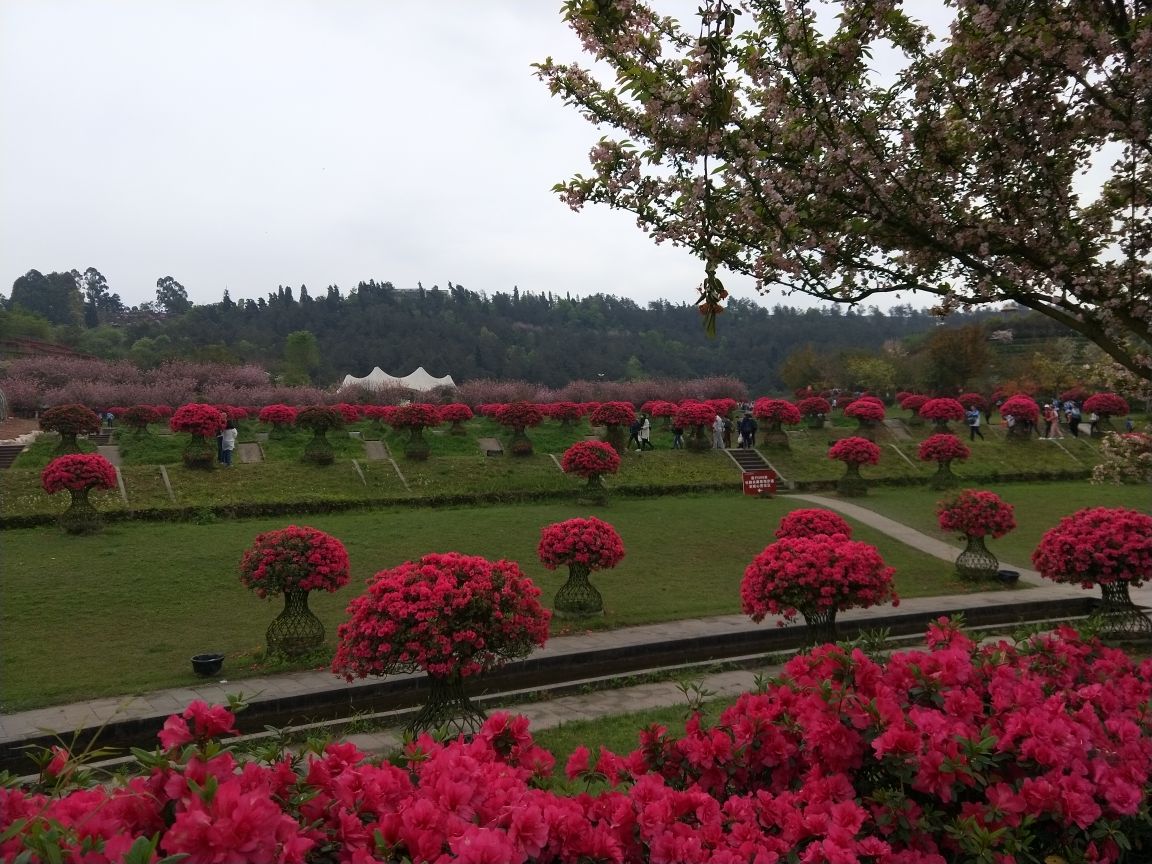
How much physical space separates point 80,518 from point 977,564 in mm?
15260

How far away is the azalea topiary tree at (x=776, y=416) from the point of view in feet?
82.6

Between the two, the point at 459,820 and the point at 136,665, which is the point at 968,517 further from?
the point at 459,820

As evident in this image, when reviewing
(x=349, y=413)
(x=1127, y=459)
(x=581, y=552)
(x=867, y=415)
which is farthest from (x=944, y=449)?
(x=349, y=413)

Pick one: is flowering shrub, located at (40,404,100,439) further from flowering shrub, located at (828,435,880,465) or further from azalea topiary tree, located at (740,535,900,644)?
flowering shrub, located at (828,435,880,465)

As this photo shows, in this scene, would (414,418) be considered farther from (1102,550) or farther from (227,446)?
(1102,550)

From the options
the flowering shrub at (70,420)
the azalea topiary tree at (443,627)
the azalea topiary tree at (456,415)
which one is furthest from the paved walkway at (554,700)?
the azalea topiary tree at (456,415)

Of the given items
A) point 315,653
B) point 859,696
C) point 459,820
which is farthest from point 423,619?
point 459,820

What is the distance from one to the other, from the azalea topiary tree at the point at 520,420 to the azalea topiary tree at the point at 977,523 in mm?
11354

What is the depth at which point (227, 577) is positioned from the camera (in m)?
12.4

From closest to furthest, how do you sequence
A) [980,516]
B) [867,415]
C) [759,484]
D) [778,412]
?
[980,516] → [759,484] → [778,412] → [867,415]

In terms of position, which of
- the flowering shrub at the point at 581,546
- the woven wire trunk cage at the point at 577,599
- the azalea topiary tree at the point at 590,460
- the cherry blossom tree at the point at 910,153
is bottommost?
the woven wire trunk cage at the point at 577,599

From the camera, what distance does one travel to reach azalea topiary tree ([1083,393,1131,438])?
28.1 meters

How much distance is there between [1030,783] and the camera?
278 cm

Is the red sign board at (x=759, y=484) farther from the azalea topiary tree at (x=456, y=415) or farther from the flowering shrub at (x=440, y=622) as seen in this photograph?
the flowering shrub at (x=440, y=622)
